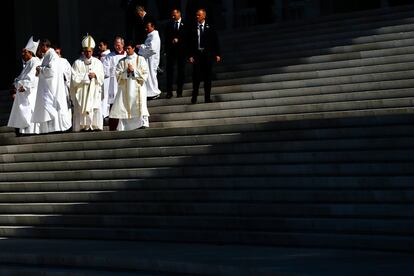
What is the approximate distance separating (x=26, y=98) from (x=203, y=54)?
3121mm

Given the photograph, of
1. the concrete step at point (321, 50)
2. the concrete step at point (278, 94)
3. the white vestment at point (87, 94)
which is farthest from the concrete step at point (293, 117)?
the concrete step at point (321, 50)

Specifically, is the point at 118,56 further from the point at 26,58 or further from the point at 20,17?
the point at 20,17

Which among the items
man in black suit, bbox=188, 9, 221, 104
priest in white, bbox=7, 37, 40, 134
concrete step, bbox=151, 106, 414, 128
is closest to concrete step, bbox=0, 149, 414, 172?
concrete step, bbox=151, 106, 414, 128

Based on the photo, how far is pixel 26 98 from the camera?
21500mm

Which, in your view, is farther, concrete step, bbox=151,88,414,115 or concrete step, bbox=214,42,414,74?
concrete step, bbox=214,42,414,74

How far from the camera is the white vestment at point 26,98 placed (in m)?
21.1

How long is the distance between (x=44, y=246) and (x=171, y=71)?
663 centimetres

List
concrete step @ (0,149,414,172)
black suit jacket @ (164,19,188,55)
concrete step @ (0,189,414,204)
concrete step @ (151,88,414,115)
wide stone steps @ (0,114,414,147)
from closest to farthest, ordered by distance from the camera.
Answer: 1. concrete step @ (0,189,414,204)
2. concrete step @ (0,149,414,172)
3. wide stone steps @ (0,114,414,147)
4. concrete step @ (151,88,414,115)
5. black suit jacket @ (164,19,188,55)

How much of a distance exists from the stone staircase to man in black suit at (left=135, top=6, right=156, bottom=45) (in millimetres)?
2817

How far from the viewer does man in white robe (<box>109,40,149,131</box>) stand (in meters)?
20.2

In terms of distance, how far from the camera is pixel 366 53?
20.4 metres

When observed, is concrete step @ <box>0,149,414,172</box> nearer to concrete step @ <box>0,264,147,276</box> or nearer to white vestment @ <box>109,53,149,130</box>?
white vestment @ <box>109,53,149,130</box>

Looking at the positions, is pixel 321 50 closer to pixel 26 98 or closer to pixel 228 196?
pixel 26 98

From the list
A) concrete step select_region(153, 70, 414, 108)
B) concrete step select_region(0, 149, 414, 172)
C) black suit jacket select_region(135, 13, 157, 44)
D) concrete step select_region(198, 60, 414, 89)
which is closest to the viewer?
concrete step select_region(0, 149, 414, 172)
